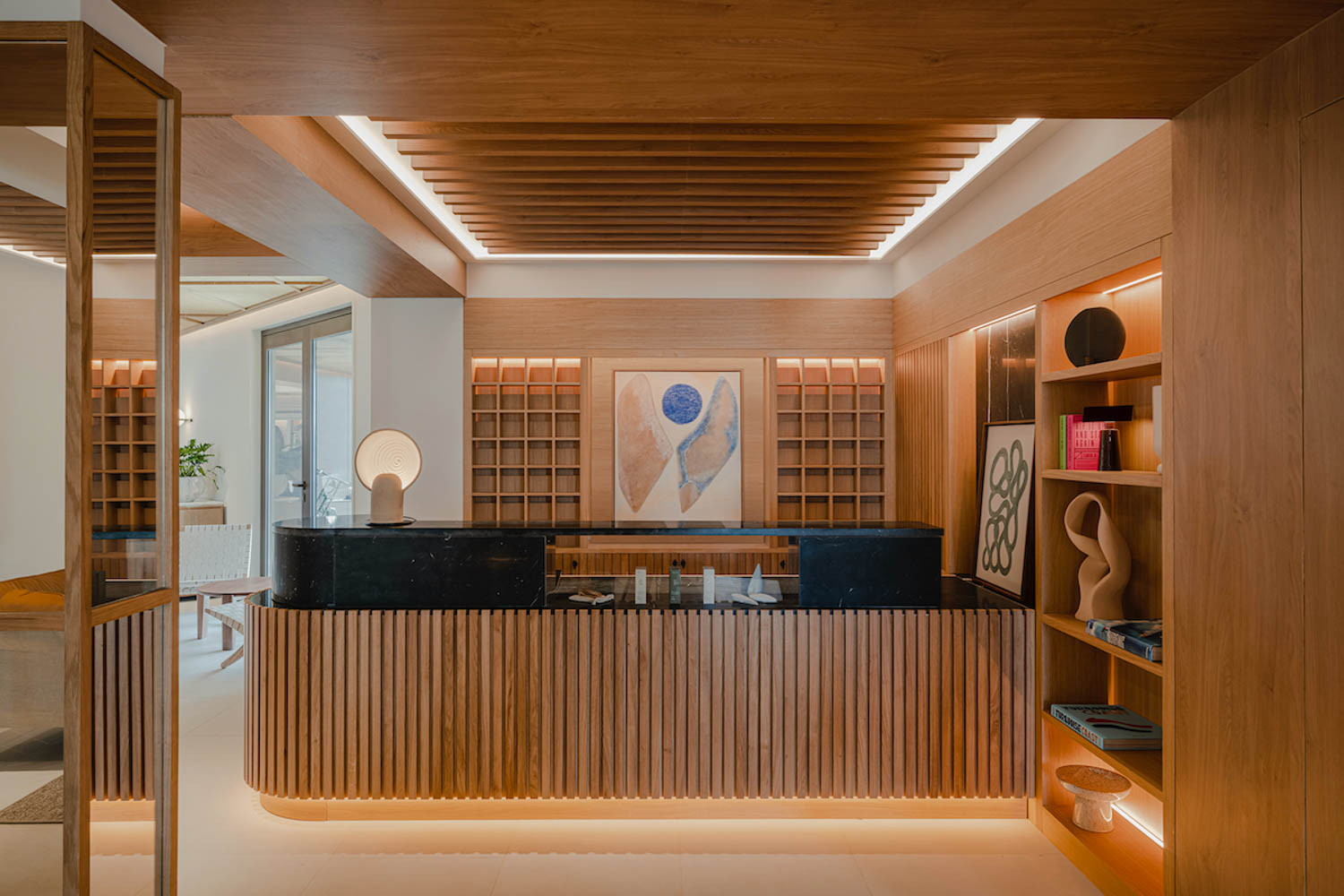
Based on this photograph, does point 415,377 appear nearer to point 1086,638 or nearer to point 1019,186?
point 1019,186

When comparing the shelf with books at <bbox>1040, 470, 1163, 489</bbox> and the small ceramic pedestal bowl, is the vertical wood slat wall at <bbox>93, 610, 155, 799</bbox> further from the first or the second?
the small ceramic pedestal bowl

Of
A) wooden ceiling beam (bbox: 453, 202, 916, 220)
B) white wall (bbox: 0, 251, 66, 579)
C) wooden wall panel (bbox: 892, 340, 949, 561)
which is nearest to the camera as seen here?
white wall (bbox: 0, 251, 66, 579)

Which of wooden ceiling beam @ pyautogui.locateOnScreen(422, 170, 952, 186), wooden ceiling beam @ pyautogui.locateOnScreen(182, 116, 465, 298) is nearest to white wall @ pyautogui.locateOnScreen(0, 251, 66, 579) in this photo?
wooden ceiling beam @ pyautogui.locateOnScreen(182, 116, 465, 298)

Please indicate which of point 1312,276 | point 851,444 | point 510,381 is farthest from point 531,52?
point 851,444

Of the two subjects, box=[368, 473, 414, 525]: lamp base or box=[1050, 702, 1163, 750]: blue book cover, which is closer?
box=[1050, 702, 1163, 750]: blue book cover

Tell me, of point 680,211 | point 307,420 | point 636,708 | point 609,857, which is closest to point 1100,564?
point 636,708

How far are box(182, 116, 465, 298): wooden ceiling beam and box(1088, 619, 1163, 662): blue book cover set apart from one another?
3668mm

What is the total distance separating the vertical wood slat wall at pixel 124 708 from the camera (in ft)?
5.68

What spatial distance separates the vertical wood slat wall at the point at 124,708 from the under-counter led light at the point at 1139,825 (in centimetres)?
351

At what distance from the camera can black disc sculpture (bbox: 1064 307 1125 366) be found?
286cm

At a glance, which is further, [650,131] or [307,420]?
[307,420]

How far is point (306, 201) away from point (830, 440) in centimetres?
381

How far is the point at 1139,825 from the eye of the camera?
9.86ft

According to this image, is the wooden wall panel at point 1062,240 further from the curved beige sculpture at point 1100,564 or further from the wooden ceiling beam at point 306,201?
the wooden ceiling beam at point 306,201
